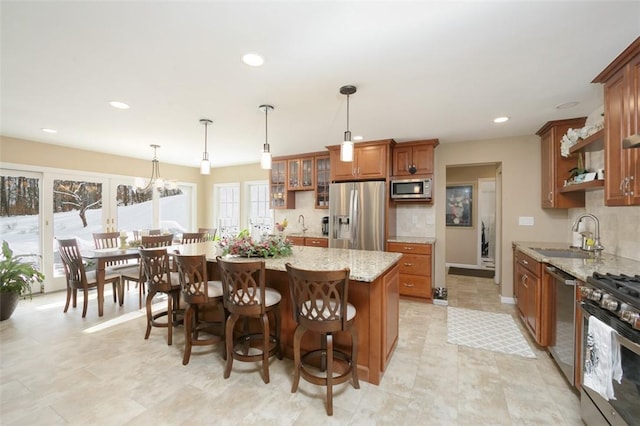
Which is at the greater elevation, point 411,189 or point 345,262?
point 411,189

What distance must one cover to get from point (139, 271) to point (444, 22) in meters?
4.19

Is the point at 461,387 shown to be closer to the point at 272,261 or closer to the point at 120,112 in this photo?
the point at 272,261

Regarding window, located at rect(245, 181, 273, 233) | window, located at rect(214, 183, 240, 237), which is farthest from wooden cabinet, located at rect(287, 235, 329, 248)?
window, located at rect(214, 183, 240, 237)

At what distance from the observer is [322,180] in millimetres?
5008

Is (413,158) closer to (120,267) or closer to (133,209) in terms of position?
(120,267)

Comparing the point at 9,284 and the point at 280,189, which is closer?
the point at 9,284

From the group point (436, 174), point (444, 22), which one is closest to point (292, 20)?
point (444, 22)

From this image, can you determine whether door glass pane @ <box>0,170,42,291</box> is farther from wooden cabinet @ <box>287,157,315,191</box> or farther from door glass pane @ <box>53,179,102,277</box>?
wooden cabinet @ <box>287,157,315,191</box>

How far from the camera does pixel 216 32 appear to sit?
1703 millimetres

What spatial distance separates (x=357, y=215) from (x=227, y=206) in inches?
158

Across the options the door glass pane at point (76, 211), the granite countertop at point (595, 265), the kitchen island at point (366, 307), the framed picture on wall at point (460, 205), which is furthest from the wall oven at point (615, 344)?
the door glass pane at point (76, 211)

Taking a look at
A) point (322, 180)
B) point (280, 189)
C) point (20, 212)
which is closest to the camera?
point (20, 212)

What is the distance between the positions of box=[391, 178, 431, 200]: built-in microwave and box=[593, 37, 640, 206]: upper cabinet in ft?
6.68

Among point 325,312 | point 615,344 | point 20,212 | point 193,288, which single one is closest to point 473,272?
point 615,344
